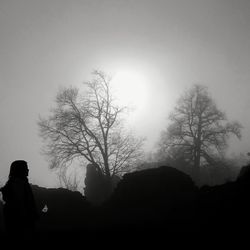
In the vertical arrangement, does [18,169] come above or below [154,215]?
above

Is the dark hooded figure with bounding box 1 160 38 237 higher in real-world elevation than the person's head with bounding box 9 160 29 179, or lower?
lower

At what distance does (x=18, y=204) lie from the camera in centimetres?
705

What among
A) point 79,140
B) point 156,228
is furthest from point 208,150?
point 156,228

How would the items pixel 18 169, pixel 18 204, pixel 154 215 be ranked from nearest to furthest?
pixel 18 204 → pixel 18 169 → pixel 154 215

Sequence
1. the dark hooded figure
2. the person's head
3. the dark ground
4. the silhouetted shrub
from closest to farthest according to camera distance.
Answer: the dark hooded figure → the person's head → the dark ground → the silhouetted shrub

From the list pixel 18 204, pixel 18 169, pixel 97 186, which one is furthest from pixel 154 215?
pixel 97 186

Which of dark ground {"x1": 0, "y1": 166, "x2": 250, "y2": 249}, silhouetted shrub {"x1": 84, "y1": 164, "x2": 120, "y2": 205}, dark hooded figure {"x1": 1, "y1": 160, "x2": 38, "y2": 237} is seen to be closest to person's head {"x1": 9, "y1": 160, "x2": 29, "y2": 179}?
dark hooded figure {"x1": 1, "y1": 160, "x2": 38, "y2": 237}

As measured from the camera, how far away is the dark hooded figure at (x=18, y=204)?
23.1ft

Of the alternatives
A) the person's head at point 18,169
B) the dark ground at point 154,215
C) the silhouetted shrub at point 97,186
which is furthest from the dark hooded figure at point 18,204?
the silhouetted shrub at point 97,186

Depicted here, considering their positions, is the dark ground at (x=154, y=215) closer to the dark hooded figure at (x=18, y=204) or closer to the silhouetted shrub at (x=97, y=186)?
the dark hooded figure at (x=18, y=204)

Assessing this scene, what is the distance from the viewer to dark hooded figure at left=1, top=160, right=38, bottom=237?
703cm

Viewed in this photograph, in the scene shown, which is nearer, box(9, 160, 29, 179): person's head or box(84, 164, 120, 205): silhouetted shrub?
box(9, 160, 29, 179): person's head

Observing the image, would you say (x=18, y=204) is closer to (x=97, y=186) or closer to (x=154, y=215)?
(x=154, y=215)

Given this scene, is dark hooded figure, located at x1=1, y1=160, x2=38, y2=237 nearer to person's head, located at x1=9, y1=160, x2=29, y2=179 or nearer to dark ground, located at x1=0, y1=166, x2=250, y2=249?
person's head, located at x1=9, y1=160, x2=29, y2=179
